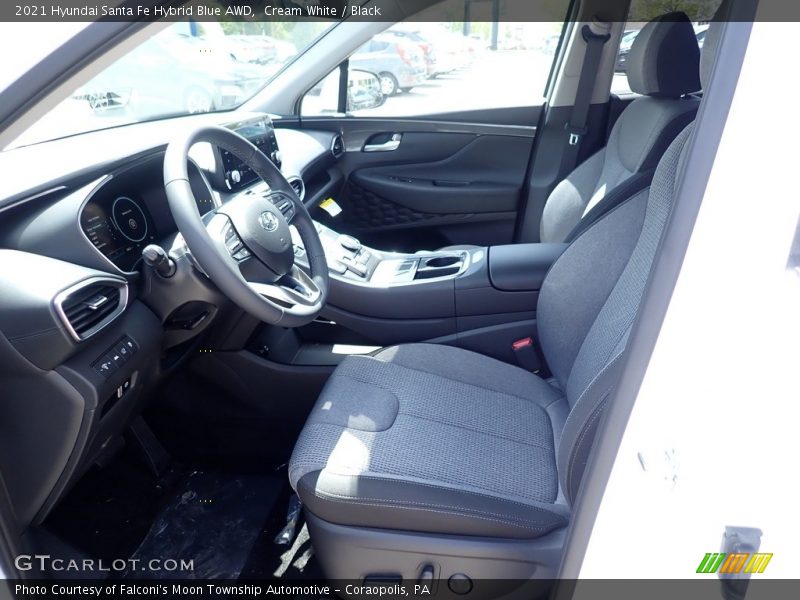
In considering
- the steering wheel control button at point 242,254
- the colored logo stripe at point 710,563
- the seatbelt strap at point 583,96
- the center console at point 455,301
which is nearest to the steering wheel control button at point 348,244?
the center console at point 455,301

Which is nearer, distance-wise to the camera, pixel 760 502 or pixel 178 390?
pixel 760 502

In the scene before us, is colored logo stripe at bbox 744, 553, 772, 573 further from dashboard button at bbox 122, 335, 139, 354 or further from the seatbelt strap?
the seatbelt strap

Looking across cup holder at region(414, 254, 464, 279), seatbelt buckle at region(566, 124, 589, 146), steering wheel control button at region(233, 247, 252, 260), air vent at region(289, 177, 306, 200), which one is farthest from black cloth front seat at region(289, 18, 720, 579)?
seatbelt buckle at region(566, 124, 589, 146)

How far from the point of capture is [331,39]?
2.33 meters

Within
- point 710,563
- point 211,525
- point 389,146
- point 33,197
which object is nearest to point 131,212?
point 33,197

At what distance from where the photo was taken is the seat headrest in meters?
1.65

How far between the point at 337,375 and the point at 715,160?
987 millimetres

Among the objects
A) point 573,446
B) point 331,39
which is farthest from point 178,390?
point 331,39

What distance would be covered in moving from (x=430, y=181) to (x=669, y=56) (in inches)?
50.6

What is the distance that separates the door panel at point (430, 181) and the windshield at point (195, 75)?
41 centimetres

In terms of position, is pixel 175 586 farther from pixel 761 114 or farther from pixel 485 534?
pixel 761 114

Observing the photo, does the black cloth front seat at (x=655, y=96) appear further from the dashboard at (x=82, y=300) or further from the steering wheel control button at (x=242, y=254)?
the dashboard at (x=82, y=300)

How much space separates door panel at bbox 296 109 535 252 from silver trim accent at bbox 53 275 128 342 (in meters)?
1.58

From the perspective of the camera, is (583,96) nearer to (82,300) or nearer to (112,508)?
(82,300)
